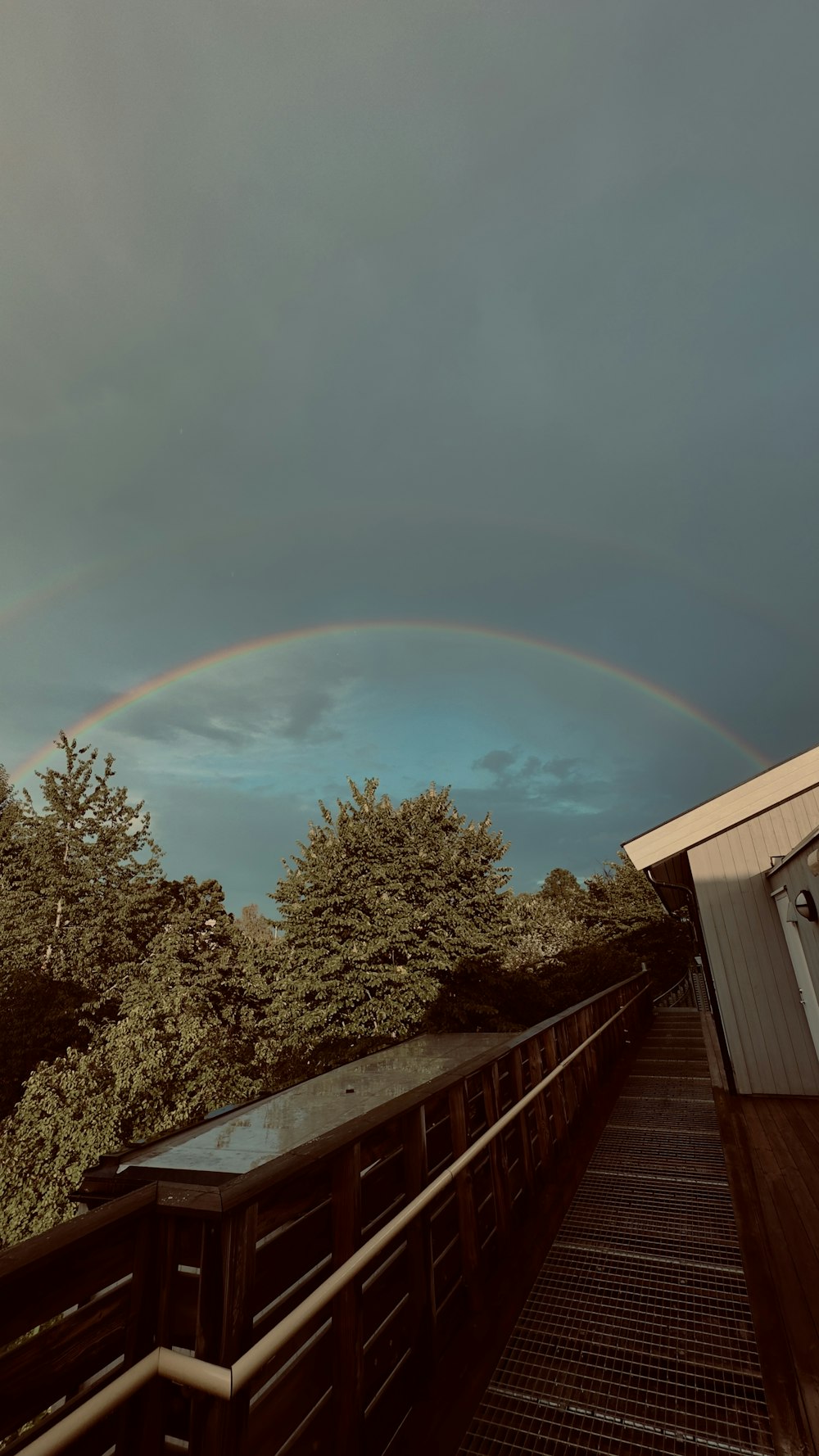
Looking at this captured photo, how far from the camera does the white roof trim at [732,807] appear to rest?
23.4 ft

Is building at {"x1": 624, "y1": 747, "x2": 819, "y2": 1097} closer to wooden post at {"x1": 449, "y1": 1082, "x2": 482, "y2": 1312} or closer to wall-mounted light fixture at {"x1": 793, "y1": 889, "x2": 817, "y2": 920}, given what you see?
wall-mounted light fixture at {"x1": 793, "y1": 889, "x2": 817, "y2": 920}

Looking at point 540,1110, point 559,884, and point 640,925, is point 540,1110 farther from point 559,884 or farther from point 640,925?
point 559,884

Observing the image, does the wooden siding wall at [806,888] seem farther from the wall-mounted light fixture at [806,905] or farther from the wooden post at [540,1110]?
the wooden post at [540,1110]

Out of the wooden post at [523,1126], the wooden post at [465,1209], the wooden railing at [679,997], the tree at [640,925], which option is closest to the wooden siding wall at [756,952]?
the wooden post at [523,1126]

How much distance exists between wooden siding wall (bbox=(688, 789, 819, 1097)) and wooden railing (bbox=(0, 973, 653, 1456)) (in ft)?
15.3

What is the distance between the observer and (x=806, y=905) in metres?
5.38

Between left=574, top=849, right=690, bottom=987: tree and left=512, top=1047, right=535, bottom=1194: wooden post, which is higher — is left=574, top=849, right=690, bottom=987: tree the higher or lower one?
the higher one

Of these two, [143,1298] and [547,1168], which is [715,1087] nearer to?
[547,1168]

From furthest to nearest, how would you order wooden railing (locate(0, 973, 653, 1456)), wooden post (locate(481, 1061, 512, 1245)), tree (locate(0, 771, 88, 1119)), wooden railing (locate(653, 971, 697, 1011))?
tree (locate(0, 771, 88, 1119))
wooden railing (locate(653, 971, 697, 1011))
wooden post (locate(481, 1061, 512, 1245))
wooden railing (locate(0, 973, 653, 1456))

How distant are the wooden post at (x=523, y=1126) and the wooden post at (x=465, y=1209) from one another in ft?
2.90

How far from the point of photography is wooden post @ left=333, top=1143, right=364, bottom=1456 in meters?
1.79

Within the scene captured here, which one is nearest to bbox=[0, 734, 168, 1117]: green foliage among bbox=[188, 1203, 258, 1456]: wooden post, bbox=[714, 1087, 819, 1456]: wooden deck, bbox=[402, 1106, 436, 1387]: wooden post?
bbox=[714, 1087, 819, 1456]: wooden deck

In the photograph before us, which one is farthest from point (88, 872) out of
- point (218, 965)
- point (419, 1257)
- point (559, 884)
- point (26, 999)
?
point (559, 884)

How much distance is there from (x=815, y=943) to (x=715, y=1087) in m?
2.18
